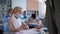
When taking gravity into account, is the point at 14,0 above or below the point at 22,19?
above

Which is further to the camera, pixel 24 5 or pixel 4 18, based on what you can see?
pixel 24 5

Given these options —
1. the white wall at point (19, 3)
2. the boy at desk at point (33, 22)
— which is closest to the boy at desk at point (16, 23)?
the boy at desk at point (33, 22)

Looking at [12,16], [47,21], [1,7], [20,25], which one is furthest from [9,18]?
[47,21]

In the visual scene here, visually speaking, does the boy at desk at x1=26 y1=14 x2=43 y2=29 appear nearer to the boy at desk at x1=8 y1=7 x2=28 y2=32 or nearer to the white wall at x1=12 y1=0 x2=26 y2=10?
the boy at desk at x1=8 y1=7 x2=28 y2=32

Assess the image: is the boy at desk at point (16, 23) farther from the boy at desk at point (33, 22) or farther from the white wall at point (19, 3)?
the white wall at point (19, 3)

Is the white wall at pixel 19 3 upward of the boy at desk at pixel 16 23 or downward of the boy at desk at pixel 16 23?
upward

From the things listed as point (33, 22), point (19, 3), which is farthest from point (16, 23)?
point (19, 3)

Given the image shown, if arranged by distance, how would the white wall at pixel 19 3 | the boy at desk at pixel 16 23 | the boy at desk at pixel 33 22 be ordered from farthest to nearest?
the white wall at pixel 19 3
the boy at desk at pixel 33 22
the boy at desk at pixel 16 23

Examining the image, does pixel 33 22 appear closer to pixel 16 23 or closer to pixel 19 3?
pixel 16 23

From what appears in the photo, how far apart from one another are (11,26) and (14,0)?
2.16 feet

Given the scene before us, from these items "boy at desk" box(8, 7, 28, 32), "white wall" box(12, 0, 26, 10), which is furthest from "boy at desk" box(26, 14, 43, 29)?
"white wall" box(12, 0, 26, 10)

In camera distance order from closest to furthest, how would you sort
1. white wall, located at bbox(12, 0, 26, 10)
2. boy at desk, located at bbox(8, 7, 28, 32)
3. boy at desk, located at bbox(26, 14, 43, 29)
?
boy at desk, located at bbox(8, 7, 28, 32) → boy at desk, located at bbox(26, 14, 43, 29) → white wall, located at bbox(12, 0, 26, 10)

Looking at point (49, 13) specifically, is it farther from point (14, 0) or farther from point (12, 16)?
point (14, 0)

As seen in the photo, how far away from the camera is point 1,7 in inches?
108
